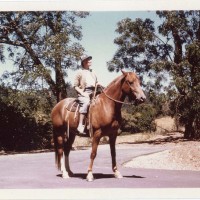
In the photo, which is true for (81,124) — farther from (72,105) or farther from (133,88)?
(133,88)

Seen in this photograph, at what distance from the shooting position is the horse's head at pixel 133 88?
8.61 metres

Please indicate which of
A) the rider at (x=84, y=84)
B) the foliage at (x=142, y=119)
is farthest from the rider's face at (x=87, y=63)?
the foliage at (x=142, y=119)

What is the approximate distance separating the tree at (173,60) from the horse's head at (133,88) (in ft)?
23.9

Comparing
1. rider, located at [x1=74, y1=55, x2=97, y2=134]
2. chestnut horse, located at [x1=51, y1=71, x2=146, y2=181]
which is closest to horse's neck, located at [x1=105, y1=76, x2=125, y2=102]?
chestnut horse, located at [x1=51, y1=71, x2=146, y2=181]

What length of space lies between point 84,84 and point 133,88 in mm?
1153

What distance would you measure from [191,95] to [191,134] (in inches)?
68.4

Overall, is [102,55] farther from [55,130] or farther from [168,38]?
[168,38]

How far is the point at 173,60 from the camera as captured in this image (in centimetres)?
1803

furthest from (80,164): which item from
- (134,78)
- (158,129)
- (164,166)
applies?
(158,129)

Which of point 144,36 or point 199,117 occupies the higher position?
point 144,36

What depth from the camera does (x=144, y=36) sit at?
18.3 meters

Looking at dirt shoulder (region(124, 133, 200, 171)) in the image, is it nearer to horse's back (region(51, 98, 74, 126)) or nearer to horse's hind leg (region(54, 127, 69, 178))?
horse's hind leg (region(54, 127, 69, 178))

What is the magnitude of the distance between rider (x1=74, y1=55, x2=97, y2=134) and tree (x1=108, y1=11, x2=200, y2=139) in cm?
687

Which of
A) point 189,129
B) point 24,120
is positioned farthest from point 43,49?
point 189,129
